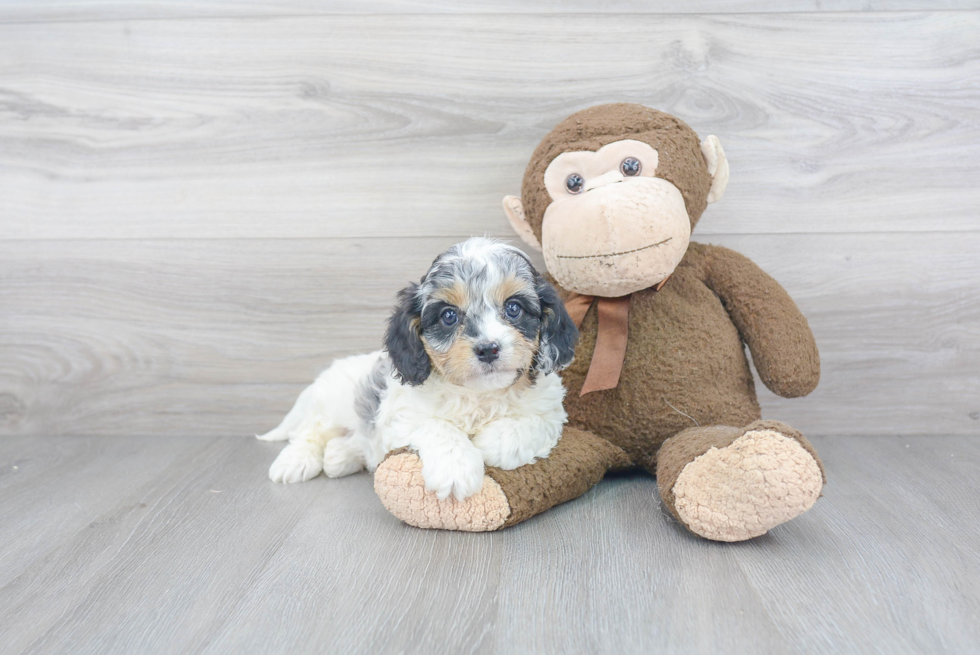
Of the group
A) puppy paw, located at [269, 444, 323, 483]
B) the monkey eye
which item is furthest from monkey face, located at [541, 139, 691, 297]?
puppy paw, located at [269, 444, 323, 483]

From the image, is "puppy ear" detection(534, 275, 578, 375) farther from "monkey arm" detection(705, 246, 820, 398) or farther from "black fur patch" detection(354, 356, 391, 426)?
"monkey arm" detection(705, 246, 820, 398)

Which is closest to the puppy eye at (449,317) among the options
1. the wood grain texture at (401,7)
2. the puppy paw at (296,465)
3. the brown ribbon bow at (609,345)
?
the brown ribbon bow at (609,345)

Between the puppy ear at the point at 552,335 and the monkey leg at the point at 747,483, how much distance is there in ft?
1.07

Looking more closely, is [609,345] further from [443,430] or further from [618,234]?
[443,430]

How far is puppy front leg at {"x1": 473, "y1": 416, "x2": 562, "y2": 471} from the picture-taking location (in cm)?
155

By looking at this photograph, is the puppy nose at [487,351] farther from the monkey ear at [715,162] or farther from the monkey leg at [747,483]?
the monkey ear at [715,162]

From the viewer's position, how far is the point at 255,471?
1.99 meters

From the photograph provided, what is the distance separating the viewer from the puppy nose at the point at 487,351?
4.69 ft

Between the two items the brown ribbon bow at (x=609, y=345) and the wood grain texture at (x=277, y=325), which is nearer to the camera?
the brown ribbon bow at (x=609, y=345)

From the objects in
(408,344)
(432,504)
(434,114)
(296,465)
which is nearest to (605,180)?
(408,344)

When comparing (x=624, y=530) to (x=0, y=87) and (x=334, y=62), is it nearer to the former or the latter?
(x=334, y=62)

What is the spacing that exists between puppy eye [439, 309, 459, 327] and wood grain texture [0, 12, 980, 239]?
2.24 ft

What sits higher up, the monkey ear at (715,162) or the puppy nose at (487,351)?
the monkey ear at (715,162)

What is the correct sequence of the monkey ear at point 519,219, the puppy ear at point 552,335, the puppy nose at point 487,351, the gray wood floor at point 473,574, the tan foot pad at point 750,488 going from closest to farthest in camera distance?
the gray wood floor at point 473,574 < the tan foot pad at point 750,488 < the puppy nose at point 487,351 < the puppy ear at point 552,335 < the monkey ear at point 519,219
